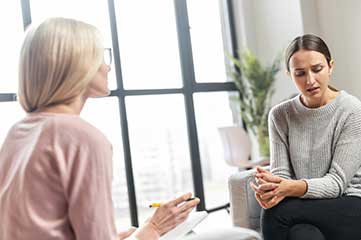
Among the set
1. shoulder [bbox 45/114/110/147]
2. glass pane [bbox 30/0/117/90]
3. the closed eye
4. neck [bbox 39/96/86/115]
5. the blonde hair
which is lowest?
shoulder [bbox 45/114/110/147]

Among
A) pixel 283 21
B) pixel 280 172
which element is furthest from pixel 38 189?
pixel 283 21

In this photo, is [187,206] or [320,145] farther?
[320,145]

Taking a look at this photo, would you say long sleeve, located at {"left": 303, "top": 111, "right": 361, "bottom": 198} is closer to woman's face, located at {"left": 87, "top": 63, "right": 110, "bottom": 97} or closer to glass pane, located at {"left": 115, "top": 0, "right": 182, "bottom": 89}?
woman's face, located at {"left": 87, "top": 63, "right": 110, "bottom": 97}

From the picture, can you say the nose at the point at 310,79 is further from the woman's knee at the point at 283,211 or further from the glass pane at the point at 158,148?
the glass pane at the point at 158,148

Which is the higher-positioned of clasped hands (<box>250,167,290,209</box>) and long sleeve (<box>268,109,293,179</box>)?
long sleeve (<box>268,109,293,179</box>)

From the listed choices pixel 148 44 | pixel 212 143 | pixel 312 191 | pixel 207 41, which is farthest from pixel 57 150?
pixel 207 41

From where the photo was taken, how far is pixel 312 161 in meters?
1.87

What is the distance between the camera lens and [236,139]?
4773 millimetres

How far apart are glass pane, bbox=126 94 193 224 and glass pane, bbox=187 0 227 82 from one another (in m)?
0.54

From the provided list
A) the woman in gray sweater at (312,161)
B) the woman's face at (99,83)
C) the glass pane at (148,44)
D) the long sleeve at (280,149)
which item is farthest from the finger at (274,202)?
the glass pane at (148,44)

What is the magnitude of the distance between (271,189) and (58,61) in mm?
1032

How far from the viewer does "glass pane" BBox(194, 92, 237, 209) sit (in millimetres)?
5219

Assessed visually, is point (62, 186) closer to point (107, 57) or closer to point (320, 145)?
point (107, 57)

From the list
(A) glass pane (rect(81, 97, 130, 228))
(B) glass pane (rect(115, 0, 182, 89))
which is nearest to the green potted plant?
(B) glass pane (rect(115, 0, 182, 89))
